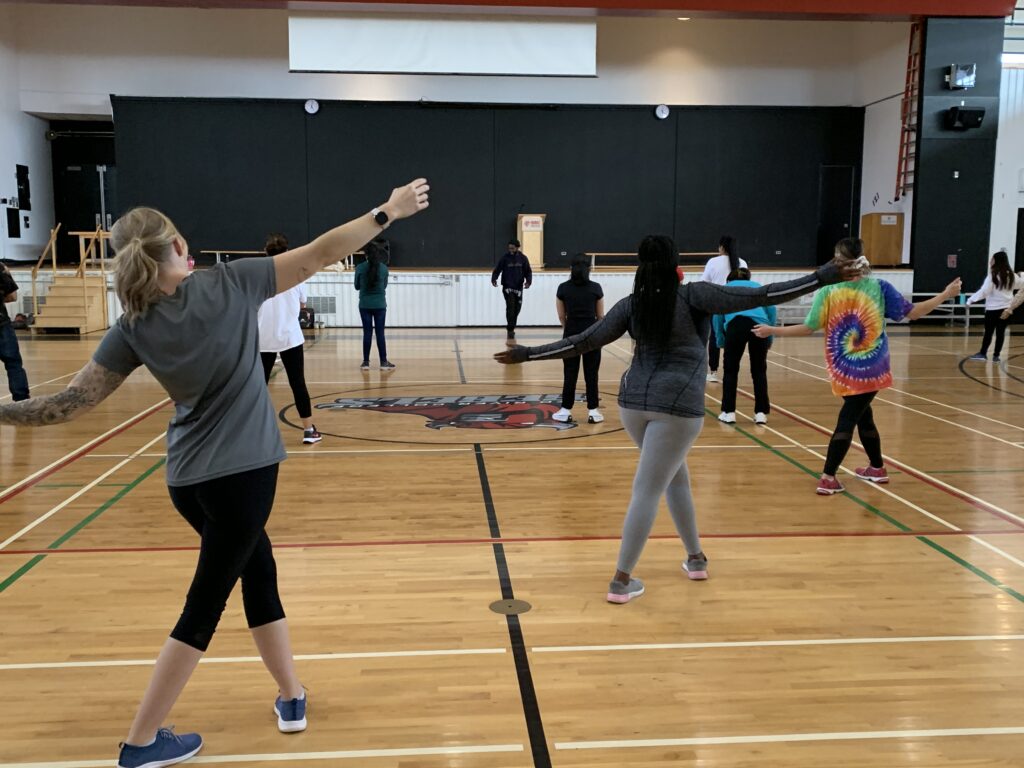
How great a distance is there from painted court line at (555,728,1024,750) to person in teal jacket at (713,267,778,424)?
5543 mm

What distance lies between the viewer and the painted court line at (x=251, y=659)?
356 centimetres

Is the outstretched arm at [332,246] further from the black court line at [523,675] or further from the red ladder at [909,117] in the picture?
the red ladder at [909,117]

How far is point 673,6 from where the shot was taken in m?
17.6

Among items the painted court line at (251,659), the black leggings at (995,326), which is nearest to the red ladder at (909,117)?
the black leggings at (995,326)

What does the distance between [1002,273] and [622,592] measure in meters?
10.8

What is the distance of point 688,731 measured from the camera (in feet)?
10.1

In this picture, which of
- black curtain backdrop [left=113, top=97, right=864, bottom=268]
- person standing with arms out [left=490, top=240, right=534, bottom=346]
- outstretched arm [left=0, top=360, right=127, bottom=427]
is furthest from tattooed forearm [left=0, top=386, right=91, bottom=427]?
black curtain backdrop [left=113, top=97, right=864, bottom=268]

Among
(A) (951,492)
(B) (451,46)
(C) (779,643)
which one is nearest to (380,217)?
(C) (779,643)

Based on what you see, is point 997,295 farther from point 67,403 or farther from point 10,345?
point 67,403

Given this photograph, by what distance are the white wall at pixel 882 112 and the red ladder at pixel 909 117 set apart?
39 centimetres

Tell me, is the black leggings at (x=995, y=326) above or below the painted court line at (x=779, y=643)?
above

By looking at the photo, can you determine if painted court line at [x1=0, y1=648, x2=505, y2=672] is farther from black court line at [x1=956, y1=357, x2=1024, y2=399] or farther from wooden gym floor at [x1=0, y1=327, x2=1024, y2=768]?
black court line at [x1=956, y1=357, x2=1024, y2=399]

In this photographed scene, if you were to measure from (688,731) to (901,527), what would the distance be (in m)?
2.87

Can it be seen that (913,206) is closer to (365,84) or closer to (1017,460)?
(365,84)
